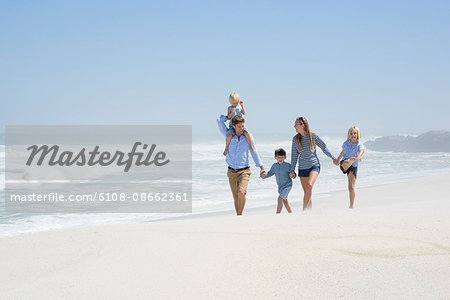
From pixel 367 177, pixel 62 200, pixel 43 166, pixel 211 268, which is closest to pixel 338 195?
pixel 367 177

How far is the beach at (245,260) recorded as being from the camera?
10.4ft

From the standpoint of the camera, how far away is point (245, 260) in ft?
12.2

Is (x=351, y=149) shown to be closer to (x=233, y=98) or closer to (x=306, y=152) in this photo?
(x=306, y=152)

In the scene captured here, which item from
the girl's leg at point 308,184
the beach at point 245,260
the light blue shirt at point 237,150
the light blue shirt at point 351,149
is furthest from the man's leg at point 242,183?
the light blue shirt at point 351,149

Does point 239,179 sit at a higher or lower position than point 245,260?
higher

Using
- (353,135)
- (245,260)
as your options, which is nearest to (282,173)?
(353,135)

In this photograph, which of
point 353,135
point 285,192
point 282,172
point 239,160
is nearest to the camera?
point 239,160

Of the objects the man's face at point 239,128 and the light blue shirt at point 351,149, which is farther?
the light blue shirt at point 351,149

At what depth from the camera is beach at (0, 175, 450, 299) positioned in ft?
10.4

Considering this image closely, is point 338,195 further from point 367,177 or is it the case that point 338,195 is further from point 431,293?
point 431,293

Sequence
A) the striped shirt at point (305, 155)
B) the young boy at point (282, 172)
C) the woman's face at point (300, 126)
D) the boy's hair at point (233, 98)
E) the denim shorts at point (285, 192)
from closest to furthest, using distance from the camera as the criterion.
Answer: the boy's hair at point (233, 98) → the woman's face at point (300, 126) → the striped shirt at point (305, 155) → the young boy at point (282, 172) → the denim shorts at point (285, 192)

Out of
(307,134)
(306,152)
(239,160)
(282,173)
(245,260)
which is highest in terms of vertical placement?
(307,134)

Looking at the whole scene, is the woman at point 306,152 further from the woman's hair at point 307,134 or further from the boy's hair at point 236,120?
the boy's hair at point 236,120

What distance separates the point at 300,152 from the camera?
7086mm
